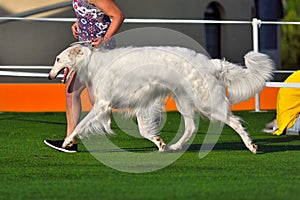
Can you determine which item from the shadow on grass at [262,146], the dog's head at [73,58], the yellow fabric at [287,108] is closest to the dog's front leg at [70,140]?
the dog's head at [73,58]

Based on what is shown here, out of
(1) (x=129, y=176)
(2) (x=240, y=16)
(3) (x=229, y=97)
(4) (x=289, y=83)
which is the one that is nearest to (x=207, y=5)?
(2) (x=240, y=16)

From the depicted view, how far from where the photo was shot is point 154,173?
7.30 meters

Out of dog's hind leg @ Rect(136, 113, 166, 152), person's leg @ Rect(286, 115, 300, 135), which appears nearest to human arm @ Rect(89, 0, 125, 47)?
dog's hind leg @ Rect(136, 113, 166, 152)

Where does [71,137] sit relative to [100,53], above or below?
below

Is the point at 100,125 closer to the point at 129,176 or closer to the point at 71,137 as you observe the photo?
the point at 71,137

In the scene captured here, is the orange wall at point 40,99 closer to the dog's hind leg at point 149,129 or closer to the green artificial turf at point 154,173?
the green artificial turf at point 154,173

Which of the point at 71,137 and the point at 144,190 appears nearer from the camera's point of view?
the point at 144,190

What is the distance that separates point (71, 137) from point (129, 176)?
1504 millimetres

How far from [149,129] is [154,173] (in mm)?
1555

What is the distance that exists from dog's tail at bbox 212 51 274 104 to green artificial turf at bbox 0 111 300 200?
1.63 feet

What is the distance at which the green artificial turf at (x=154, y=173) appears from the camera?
6.33 metres

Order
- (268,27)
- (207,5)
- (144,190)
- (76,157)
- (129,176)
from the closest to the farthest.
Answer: (144,190) < (129,176) < (76,157) < (207,5) < (268,27)

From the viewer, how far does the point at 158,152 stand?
343 inches

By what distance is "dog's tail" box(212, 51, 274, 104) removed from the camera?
8.60 metres
